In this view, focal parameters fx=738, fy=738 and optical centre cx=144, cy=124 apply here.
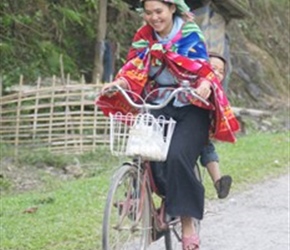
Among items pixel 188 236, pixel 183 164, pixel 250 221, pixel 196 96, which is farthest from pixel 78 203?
pixel 196 96

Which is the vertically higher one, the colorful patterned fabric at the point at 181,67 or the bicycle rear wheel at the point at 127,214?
the colorful patterned fabric at the point at 181,67

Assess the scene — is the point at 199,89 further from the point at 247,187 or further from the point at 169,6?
the point at 247,187

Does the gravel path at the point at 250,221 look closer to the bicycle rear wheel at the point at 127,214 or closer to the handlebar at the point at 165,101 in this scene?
the bicycle rear wheel at the point at 127,214

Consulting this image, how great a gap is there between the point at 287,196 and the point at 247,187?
0.78m

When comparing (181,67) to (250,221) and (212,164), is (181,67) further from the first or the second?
(250,221)

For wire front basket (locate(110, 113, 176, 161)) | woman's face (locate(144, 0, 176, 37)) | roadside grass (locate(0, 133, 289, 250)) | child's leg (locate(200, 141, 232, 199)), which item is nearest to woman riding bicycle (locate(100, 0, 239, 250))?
woman's face (locate(144, 0, 176, 37))

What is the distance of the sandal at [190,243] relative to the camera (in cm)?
500

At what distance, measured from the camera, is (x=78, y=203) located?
8.54 metres

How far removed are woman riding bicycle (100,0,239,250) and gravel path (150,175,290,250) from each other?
1.52 meters

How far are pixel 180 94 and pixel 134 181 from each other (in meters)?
0.65

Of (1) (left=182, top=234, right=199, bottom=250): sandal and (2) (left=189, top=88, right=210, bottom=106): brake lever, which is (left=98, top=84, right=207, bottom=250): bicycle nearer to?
(2) (left=189, top=88, right=210, bottom=106): brake lever

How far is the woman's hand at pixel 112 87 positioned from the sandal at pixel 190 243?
43.4 inches

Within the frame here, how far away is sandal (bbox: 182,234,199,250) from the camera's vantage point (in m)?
5.00

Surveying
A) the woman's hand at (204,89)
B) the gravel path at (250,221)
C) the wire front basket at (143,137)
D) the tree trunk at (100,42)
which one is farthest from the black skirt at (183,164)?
the tree trunk at (100,42)
